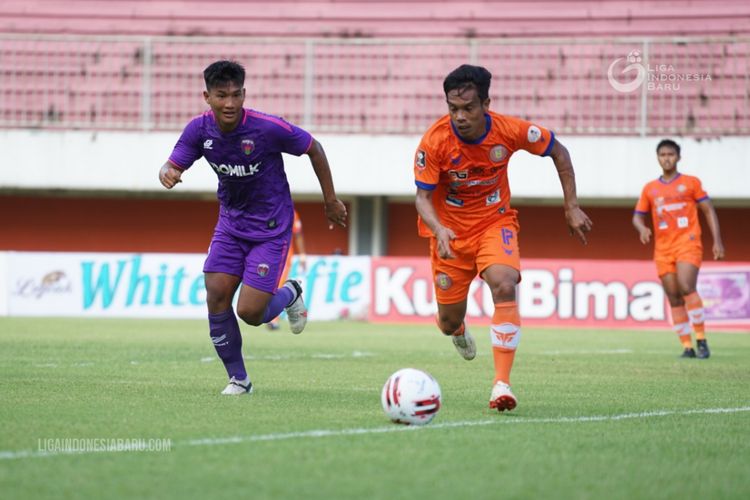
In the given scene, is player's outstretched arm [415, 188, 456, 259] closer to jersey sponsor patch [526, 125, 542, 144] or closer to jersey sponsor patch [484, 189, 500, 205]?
jersey sponsor patch [484, 189, 500, 205]

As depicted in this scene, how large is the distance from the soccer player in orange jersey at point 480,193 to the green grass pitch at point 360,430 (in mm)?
594

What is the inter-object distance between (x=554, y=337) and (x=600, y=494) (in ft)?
41.5

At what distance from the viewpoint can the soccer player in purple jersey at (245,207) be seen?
7.70 meters

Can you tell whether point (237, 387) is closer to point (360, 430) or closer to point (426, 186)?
point (426, 186)

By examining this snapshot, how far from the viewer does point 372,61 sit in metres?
23.3

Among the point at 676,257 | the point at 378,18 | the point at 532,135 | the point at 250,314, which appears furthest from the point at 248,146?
the point at 378,18

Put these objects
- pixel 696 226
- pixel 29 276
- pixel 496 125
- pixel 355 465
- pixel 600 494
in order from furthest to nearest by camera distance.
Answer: pixel 29 276 < pixel 696 226 < pixel 496 125 < pixel 355 465 < pixel 600 494

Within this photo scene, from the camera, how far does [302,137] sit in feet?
25.6

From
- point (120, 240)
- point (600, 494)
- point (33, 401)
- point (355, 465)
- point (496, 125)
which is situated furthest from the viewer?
point (120, 240)

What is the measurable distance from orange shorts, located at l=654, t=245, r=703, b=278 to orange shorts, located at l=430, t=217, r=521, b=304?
18.3 feet

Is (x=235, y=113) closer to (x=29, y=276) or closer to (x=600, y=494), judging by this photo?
(x=600, y=494)

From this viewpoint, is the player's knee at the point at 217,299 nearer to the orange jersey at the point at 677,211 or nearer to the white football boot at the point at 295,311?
the white football boot at the point at 295,311

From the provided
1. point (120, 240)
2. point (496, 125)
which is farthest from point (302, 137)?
point (120, 240)

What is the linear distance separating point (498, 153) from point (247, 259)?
1.74 metres
